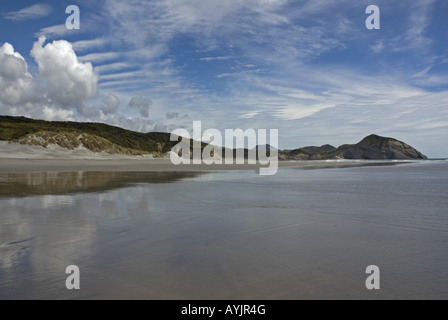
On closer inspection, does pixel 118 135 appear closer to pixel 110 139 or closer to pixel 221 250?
pixel 110 139

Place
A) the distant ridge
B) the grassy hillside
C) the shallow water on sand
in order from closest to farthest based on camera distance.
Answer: the shallow water on sand, the distant ridge, the grassy hillside

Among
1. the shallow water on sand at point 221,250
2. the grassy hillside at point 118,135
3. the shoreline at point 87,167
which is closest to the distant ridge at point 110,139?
the grassy hillside at point 118,135

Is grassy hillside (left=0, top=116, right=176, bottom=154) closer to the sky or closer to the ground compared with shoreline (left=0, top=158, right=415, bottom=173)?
closer to the sky

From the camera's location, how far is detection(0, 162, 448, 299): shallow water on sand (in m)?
4.22

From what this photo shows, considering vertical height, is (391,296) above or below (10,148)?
below

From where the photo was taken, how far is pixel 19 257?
17.9ft

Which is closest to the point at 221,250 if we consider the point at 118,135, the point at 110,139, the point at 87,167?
the point at 87,167

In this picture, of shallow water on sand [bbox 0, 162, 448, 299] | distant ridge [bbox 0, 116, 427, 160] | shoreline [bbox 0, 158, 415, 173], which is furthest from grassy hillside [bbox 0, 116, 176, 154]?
shallow water on sand [bbox 0, 162, 448, 299]

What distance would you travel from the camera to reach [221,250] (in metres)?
6.00

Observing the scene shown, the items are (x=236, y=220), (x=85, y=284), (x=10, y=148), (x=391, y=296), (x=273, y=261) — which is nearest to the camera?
(x=391, y=296)

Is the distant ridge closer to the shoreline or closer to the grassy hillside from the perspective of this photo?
the grassy hillside
